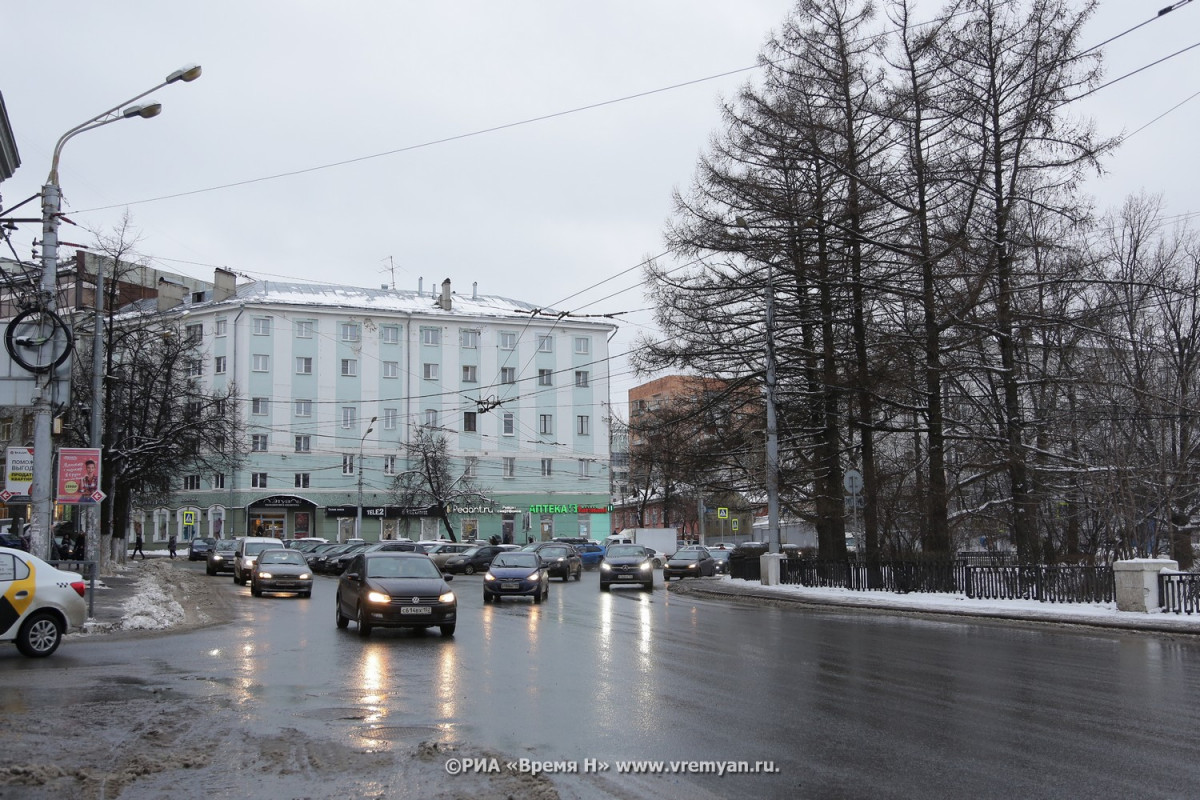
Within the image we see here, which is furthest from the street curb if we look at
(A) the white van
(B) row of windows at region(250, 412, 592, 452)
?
(B) row of windows at region(250, 412, 592, 452)

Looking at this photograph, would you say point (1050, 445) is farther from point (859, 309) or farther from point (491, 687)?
point (491, 687)

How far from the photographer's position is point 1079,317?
28500 millimetres

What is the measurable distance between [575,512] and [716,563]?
26071mm

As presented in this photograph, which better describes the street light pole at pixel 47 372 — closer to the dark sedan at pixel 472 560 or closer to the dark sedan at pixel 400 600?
the dark sedan at pixel 400 600

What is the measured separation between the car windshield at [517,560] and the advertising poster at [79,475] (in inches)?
396

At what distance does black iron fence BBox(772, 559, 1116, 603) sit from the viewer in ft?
73.1

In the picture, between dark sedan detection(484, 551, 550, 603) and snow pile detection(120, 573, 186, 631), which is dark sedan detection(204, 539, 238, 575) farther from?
dark sedan detection(484, 551, 550, 603)

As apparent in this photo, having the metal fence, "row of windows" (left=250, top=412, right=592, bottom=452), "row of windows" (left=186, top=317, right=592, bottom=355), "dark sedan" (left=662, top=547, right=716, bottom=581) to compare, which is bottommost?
"dark sedan" (left=662, top=547, right=716, bottom=581)

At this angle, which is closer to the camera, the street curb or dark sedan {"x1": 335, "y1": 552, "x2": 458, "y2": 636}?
dark sedan {"x1": 335, "y1": 552, "x2": 458, "y2": 636}

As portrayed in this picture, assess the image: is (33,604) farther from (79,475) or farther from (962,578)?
(962,578)

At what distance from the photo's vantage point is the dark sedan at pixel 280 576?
98.0ft

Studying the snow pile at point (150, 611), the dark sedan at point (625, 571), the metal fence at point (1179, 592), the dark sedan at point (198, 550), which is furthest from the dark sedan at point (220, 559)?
the metal fence at point (1179, 592)

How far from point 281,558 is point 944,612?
18.5m

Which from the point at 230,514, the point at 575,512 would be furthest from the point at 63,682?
the point at 575,512
